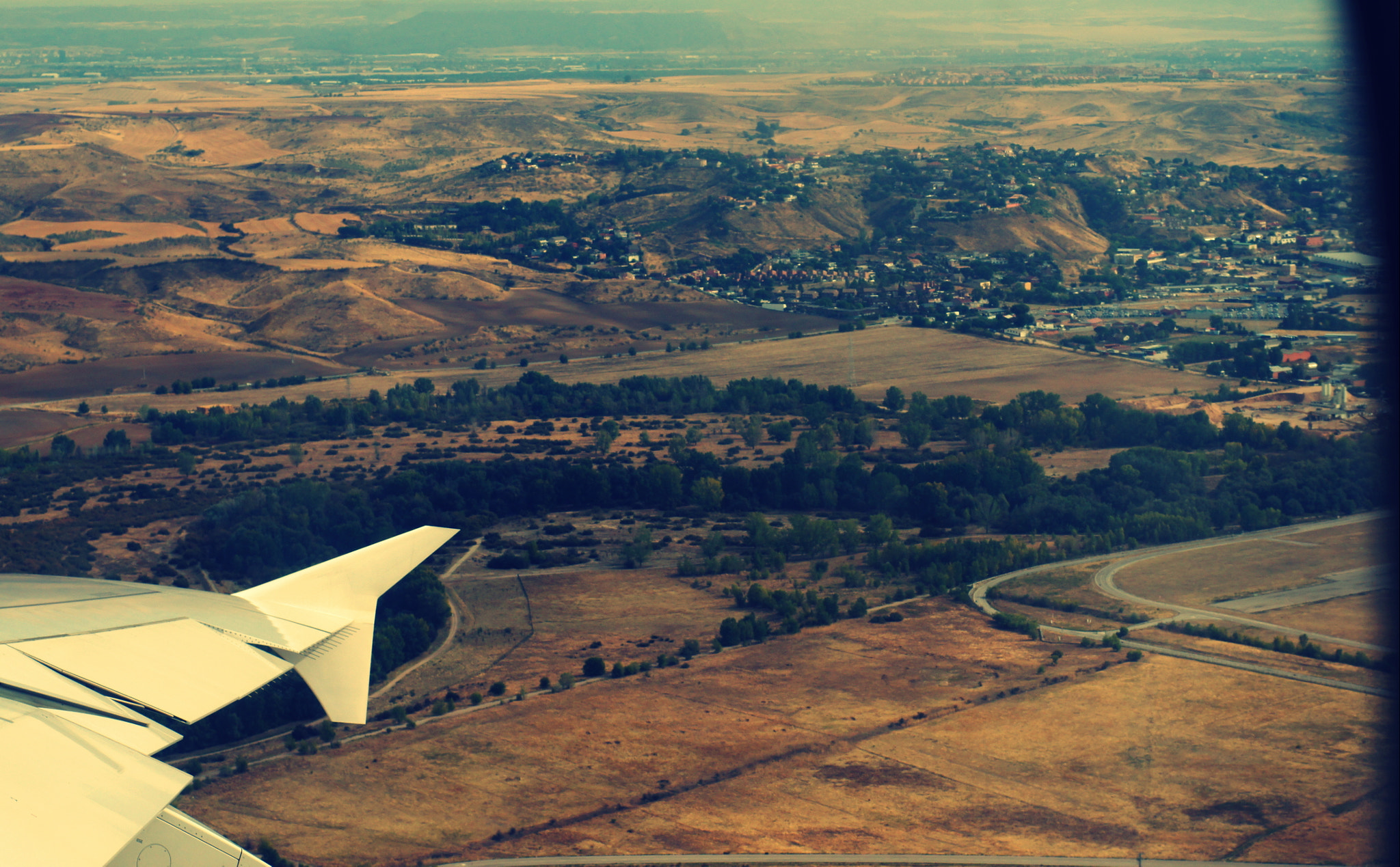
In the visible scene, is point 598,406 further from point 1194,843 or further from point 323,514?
point 1194,843

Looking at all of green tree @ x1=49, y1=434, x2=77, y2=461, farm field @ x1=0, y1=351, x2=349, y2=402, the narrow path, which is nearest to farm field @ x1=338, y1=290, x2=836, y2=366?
farm field @ x1=0, y1=351, x2=349, y2=402

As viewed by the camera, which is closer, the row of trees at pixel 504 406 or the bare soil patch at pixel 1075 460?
the bare soil patch at pixel 1075 460

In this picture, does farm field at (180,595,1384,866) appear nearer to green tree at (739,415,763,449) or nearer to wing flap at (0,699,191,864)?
wing flap at (0,699,191,864)

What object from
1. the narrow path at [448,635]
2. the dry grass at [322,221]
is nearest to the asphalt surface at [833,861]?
the narrow path at [448,635]

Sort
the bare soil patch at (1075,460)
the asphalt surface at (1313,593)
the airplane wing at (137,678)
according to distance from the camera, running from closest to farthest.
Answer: the airplane wing at (137,678) < the asphalt surface at (1313,593) < the bare soil patch at (1075,460)

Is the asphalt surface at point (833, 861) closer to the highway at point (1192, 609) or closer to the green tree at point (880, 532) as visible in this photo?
the highway at point (1192, 609)
